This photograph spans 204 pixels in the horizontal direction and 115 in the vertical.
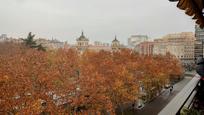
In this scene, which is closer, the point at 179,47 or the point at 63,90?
the point at 63,90

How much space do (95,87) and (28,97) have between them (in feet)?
15.5

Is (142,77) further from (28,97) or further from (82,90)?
(28,97)

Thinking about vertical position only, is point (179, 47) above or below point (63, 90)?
above

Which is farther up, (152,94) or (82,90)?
(82,90)

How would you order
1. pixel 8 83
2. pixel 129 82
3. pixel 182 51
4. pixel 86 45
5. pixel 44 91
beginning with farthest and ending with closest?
pixel 182 51 → pixel 86 45 → pixel 129 82 → pixel 44 91 → pixel 8 83

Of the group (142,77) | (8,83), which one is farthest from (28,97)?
(142,77)

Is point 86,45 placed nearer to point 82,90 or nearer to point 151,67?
point 151,67

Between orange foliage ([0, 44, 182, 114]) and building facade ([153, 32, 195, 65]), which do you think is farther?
building facade ([153, 32, 195, 65])

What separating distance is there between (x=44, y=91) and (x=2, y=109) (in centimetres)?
313

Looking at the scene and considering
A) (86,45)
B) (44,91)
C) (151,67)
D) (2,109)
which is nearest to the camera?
(2,109)

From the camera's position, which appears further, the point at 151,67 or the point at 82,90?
the point at 151,67

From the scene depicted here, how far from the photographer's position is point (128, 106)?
795 inches

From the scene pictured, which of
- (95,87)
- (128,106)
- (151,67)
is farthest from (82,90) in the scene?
(151,67)

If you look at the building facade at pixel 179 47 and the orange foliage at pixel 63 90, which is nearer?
the orange foliage at pixel 63 90
